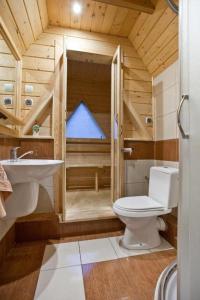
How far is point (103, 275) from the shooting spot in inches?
52.4

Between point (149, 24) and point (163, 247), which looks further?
point (149, 24)

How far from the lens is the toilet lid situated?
1.60 m

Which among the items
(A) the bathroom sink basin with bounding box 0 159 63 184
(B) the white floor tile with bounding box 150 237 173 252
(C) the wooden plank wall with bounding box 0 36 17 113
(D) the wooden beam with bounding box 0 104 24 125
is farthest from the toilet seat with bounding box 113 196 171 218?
(C) the wooden plank wall with bounding box 0 36 17 113

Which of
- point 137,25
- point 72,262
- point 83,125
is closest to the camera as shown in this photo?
point 72,262

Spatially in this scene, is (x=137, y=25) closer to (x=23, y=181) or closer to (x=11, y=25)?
(x=11, y=25)

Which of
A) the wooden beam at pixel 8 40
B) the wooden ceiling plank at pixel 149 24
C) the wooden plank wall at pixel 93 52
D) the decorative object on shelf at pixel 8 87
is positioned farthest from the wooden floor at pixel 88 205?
the wooden ceiling plank at pixel 149 24

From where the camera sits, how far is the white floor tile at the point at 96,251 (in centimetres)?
154

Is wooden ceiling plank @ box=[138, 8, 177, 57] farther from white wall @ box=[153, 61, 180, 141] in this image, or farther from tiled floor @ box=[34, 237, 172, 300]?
tiled floor @ box=[34, 237, 172, 300]

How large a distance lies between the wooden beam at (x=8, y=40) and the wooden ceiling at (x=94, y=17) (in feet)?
2.03

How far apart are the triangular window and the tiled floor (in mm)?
2112

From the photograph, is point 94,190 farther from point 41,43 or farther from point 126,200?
point 41,43

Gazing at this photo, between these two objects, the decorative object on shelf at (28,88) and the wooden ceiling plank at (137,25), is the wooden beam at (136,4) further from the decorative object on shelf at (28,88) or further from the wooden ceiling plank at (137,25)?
the decorative object on shelf at (28,88)

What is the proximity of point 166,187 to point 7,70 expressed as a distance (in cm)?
197

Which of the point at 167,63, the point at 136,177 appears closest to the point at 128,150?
the point at 136,177
